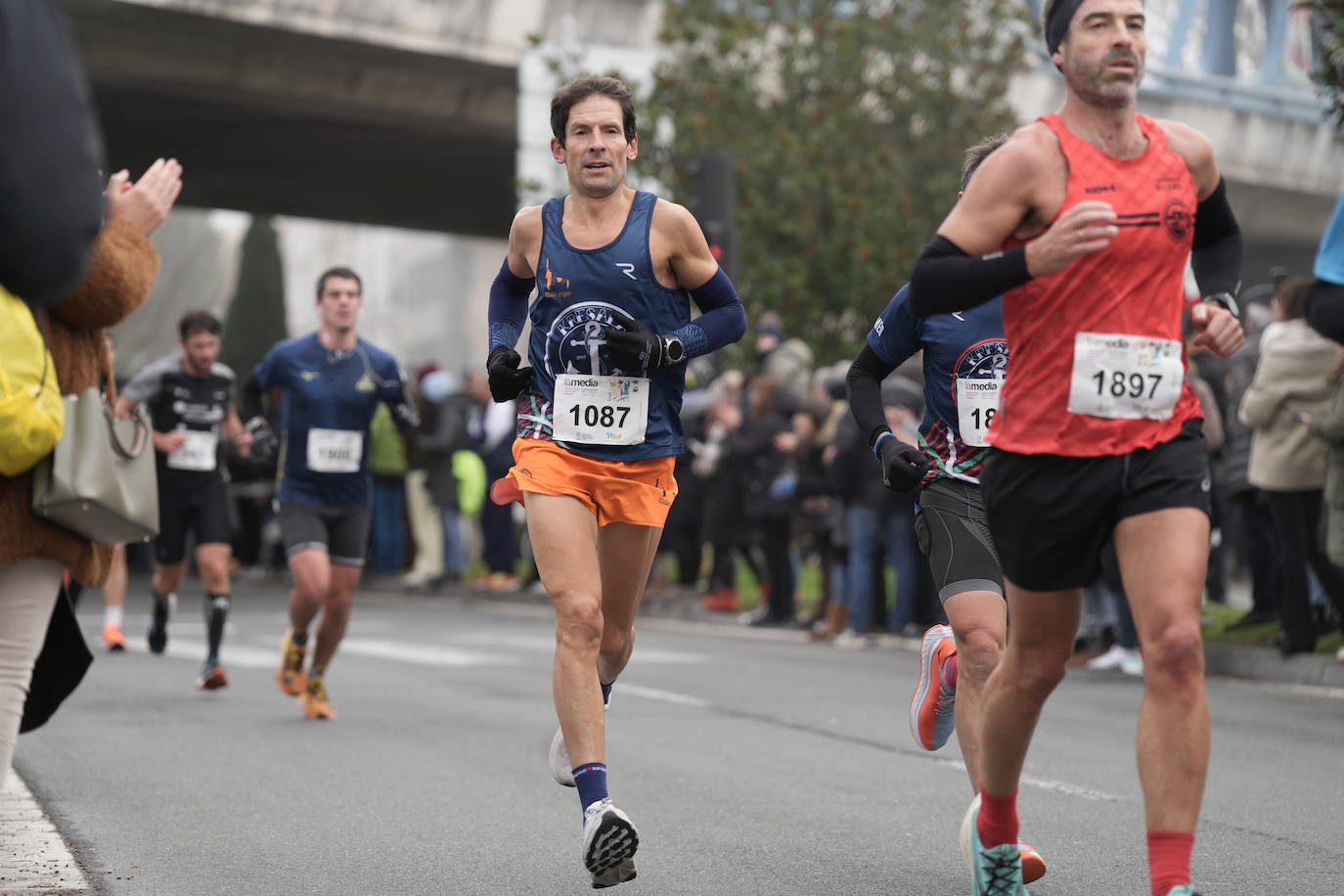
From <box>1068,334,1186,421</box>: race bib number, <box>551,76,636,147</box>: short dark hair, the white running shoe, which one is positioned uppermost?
<box>551,76,636,147</box>: short dark hair

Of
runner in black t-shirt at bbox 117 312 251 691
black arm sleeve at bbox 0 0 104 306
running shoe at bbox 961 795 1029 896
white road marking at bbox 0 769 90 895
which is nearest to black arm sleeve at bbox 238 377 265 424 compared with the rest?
runner in black t-shirt at bbox 117 312 251 691

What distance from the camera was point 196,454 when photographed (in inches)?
508

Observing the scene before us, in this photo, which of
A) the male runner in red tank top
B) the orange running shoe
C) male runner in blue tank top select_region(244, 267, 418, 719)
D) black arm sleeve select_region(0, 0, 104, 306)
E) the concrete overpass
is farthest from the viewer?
the concrete overpass

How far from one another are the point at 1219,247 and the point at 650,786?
12.2 feet

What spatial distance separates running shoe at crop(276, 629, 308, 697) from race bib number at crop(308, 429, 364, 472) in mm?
849

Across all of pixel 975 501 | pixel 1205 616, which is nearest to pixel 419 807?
pixel 975 501

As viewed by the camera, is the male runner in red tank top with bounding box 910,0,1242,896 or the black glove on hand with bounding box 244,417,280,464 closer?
the male runner in red tank top with bounding box 910,0,1242,896

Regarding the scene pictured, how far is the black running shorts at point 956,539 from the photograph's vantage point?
6.08m

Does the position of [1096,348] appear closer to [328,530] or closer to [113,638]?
[328,530]

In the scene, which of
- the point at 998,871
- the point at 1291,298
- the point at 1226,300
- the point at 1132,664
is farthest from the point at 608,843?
the point at 1132,664

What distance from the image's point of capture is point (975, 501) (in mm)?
6270

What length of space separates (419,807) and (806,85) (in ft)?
56.6

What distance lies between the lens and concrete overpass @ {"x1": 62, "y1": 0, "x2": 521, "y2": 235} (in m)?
24.2

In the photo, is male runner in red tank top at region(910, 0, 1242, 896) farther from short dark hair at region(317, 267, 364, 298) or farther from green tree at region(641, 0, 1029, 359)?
green tree at region(641, 0, 1029, 359)
